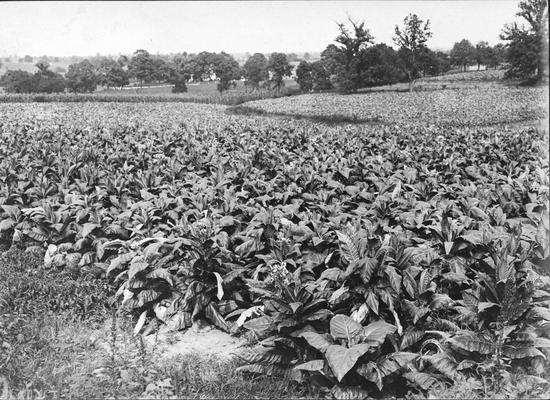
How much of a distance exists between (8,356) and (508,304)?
425 centimetres

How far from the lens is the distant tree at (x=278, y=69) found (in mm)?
52094

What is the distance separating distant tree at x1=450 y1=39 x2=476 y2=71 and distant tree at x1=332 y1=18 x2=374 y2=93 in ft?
116

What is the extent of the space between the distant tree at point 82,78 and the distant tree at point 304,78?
64.2 feet

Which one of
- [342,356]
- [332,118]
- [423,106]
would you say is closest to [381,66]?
[423,106]

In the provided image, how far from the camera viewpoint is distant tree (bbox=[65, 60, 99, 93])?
4788cm

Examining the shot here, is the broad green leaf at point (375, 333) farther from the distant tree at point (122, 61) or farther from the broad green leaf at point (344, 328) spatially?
the distant tree at point (122, 61)

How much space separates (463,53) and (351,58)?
126 ft

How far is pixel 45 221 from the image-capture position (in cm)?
708

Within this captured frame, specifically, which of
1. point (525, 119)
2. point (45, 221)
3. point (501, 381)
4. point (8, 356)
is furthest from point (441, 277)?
point (525, 119)

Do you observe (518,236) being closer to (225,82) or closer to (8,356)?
(8,356)

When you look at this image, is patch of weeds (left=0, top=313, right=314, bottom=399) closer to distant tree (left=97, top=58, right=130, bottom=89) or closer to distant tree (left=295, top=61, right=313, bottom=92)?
distant tree (left=97, top=58, right=130, bottom=89)

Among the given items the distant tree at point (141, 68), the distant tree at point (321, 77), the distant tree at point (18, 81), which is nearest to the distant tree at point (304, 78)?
the distant tree at point (321, 77)

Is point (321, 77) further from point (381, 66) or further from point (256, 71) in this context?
point (256, 71)

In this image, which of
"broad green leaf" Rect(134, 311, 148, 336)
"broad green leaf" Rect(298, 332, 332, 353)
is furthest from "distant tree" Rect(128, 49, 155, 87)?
"broad green leaf" Rect(298, 332, 332, 353)
